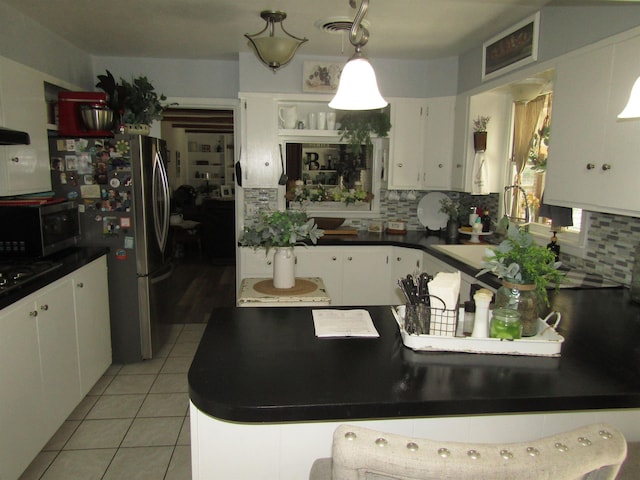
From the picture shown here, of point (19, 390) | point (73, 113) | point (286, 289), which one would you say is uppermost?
point (73, 113)

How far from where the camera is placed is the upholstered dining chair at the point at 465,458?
716mm

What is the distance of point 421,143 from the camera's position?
4039mm

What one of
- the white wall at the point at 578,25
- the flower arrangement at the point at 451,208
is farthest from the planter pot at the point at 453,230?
the white wall at the point at 578,25

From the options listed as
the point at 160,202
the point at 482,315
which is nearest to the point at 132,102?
the point at 160,202

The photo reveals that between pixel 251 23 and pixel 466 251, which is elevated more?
pixel 251 23

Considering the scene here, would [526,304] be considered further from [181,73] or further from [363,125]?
[181,73]

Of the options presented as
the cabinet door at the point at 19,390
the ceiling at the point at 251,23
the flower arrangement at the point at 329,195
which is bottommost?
the cabinet door at the point at 19,390

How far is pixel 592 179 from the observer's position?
2.21m

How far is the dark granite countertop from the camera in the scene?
1128mm

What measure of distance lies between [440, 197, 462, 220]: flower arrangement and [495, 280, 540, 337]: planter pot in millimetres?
2532

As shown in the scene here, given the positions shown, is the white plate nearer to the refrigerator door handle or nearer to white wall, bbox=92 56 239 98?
white wall, bbox=92 56 239 98

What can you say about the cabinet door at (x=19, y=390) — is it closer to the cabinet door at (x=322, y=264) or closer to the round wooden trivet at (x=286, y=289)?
the round wooden trivet at (x=286, y=289)

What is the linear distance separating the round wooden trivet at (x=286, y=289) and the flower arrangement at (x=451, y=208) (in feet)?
6.24

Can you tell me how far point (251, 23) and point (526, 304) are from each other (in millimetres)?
2544
